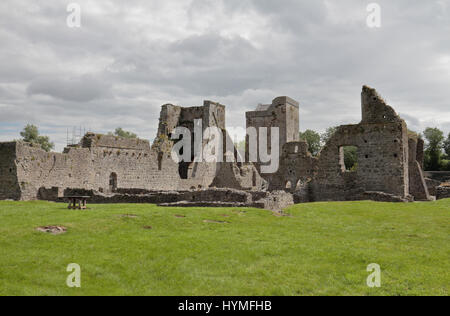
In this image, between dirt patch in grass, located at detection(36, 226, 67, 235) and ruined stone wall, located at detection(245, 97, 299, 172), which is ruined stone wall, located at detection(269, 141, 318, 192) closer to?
ruined stone wall, located at detection(245, 97, 299, 172)

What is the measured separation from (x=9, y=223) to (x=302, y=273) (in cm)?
892

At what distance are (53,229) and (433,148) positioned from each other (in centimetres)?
8005

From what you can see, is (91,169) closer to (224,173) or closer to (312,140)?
(224,173)

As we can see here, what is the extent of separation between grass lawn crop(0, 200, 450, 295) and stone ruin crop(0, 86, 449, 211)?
6194 millimetres

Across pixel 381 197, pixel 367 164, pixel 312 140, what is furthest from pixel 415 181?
pixel 312 140

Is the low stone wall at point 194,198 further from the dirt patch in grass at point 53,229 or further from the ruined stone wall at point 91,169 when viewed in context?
the dirt patch in grass at point 53,229

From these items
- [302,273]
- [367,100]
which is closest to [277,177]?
[367,100]

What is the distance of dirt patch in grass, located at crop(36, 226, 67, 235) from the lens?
35.7ft

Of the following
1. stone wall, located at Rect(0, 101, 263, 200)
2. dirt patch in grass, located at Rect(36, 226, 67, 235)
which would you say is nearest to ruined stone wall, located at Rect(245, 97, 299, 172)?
stone wall, located at Rect(0, 101, 263, 200)

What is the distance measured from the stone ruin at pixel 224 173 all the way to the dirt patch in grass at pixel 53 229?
8.88 meters

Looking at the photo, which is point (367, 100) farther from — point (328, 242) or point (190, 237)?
point (190, 237)

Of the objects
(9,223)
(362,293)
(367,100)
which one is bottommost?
(362,293)
